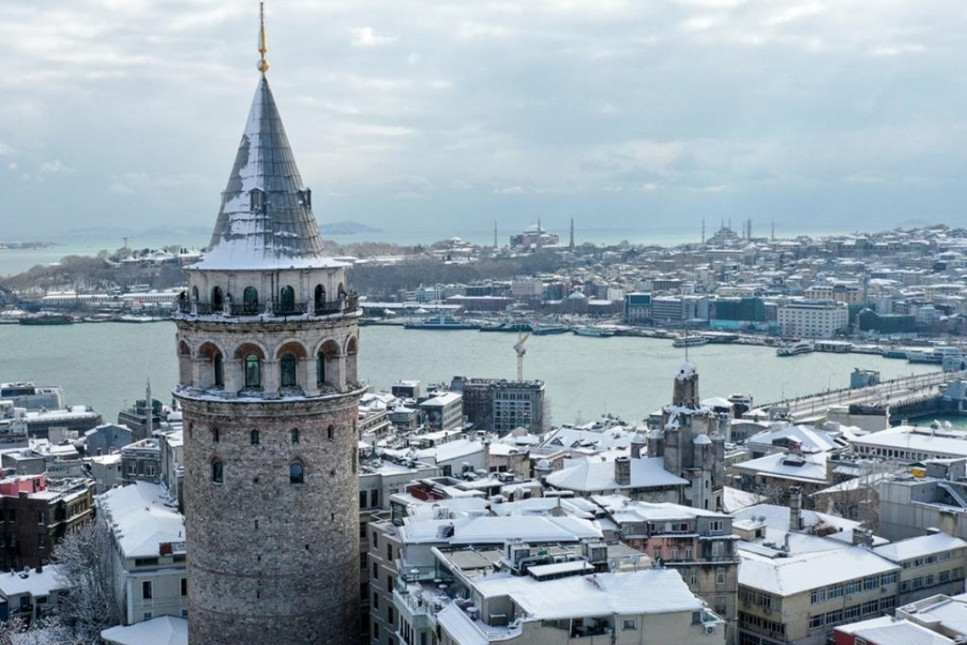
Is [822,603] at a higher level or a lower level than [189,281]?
lower

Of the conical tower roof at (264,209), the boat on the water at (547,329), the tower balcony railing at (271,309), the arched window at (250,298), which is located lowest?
the boat on the water at (547,329)

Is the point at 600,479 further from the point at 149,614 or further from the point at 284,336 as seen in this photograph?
the point at 284,336

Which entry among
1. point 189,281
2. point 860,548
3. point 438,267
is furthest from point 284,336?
point 438,267

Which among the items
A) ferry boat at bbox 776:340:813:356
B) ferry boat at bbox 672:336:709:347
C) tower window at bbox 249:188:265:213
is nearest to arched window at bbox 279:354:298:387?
tower window at bbox 249:188:265:213

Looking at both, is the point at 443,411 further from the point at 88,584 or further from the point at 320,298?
the point at 320,298

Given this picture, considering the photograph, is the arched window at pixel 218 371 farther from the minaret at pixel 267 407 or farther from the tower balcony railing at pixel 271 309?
the tower balcony railing at pixel 271 309

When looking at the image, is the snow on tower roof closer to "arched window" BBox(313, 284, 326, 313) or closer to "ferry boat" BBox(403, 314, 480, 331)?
"arched window" BBox(313, 284, 326, 313)

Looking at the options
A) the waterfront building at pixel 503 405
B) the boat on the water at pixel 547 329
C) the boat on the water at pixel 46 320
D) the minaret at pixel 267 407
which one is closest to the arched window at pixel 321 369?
the minaret at pixel 267 407
